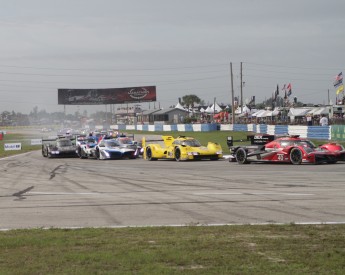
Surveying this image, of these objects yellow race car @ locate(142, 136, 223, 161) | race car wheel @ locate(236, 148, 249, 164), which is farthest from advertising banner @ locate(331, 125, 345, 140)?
race car wheel @ locate(236, 148, 249, 164)

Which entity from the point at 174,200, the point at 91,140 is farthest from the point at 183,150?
the point at 174,200

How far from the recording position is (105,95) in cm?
9462

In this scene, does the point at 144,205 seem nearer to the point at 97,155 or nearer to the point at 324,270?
the point at 324,270

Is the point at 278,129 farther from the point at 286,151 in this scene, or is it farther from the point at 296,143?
the point at 296,143

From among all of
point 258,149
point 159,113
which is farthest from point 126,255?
point 159,113

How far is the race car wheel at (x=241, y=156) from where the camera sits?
24484mm

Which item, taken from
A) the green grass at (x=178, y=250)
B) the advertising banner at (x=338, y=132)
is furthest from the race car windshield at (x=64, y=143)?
the green grass at (x=178, y=250)

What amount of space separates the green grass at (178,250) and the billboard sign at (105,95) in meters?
86.7

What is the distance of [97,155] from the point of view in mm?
32750

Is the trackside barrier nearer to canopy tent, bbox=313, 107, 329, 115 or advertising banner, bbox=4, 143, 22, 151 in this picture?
canopy tent, bbox=313, 107, 329, 115

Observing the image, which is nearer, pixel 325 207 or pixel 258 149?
pixel 325 207

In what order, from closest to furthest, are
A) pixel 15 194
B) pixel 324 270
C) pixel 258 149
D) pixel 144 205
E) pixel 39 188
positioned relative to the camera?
1. pixel 324 270
2. pixel 144 205
3. pixel 15 194
4. pixel 39 188
5. pixel 258 149

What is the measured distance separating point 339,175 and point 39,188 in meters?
8.90

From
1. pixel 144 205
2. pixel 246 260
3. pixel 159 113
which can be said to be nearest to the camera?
pixel 246 260
